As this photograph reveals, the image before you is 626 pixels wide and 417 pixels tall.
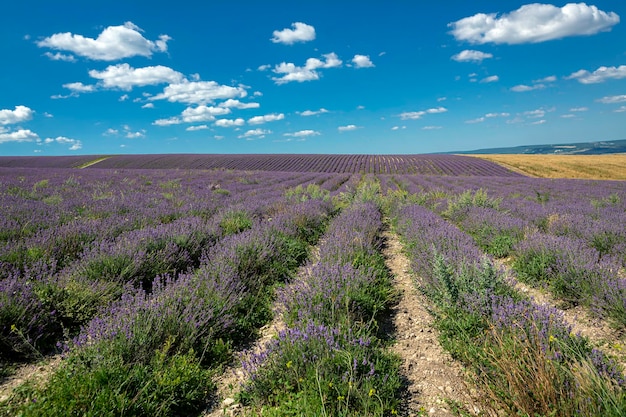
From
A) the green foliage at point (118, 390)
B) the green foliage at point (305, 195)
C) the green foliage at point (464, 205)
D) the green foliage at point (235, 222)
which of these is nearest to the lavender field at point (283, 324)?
the green foliage at point (118, 390)

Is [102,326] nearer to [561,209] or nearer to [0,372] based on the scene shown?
[0,372]

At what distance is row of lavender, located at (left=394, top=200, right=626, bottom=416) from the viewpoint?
1780mm

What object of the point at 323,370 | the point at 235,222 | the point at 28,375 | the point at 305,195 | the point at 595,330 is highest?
the point at 305,195

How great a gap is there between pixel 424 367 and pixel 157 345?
88.2 inches

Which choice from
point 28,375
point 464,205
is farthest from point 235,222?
point 464,205

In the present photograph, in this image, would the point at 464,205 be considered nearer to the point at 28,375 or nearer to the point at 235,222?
the point at 235,222

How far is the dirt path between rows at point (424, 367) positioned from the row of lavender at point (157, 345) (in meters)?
1.52

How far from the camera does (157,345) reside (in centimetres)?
258

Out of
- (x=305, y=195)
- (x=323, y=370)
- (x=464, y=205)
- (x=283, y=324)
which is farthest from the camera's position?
(x=305, y=195)

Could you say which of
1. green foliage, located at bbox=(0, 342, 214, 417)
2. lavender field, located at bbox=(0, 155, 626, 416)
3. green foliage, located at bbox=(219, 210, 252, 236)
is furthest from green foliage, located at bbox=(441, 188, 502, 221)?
green foliage, located at bbox=(0, 342, 214, 417)

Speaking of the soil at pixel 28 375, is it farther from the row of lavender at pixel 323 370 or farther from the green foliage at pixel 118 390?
the row of lavender at pixel 323 370

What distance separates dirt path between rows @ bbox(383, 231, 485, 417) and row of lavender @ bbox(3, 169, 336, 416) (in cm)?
152

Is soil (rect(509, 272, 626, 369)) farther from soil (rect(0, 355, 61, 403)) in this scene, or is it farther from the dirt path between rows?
soil (rect(0, 355, 61, 403))

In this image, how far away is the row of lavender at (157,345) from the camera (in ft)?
6.50
